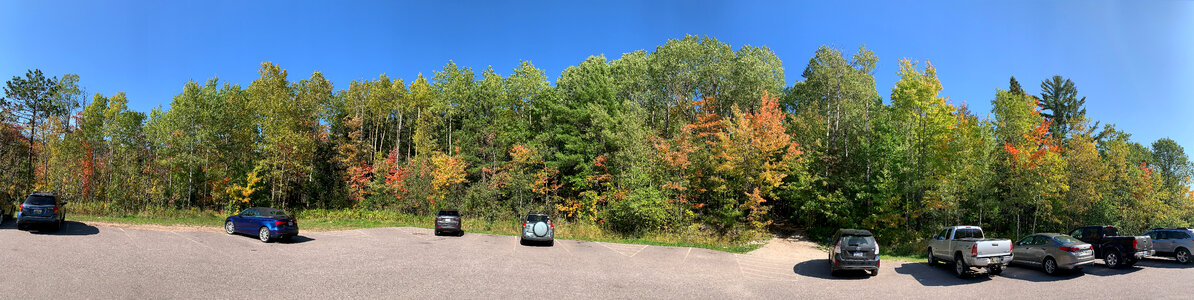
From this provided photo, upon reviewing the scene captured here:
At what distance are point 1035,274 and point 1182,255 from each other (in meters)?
7.77

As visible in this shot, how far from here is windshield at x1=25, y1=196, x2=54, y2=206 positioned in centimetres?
1684

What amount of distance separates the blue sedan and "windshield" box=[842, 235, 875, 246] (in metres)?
19.9

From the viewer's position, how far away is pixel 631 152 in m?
28.5

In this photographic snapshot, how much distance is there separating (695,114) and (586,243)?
1935cm

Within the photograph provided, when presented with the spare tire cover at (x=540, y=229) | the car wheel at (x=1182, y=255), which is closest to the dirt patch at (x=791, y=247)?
the spare tire cover at (x=540, y=229)

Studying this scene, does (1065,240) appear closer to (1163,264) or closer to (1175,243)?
(1163,264)

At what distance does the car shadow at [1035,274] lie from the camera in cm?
1355

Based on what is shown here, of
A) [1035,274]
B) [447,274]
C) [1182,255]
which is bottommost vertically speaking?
[1035,274]

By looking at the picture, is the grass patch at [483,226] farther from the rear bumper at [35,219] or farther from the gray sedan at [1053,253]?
the gray sedan at [1053,253]

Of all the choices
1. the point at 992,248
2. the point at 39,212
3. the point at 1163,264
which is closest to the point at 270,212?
the point at 39,212

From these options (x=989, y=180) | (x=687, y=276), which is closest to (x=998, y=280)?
(x=687, y=276)

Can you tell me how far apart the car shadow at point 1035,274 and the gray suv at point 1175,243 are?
5.86 m

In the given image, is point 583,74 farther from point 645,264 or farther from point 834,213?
point 645,264

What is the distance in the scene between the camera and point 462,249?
17.9 meters
